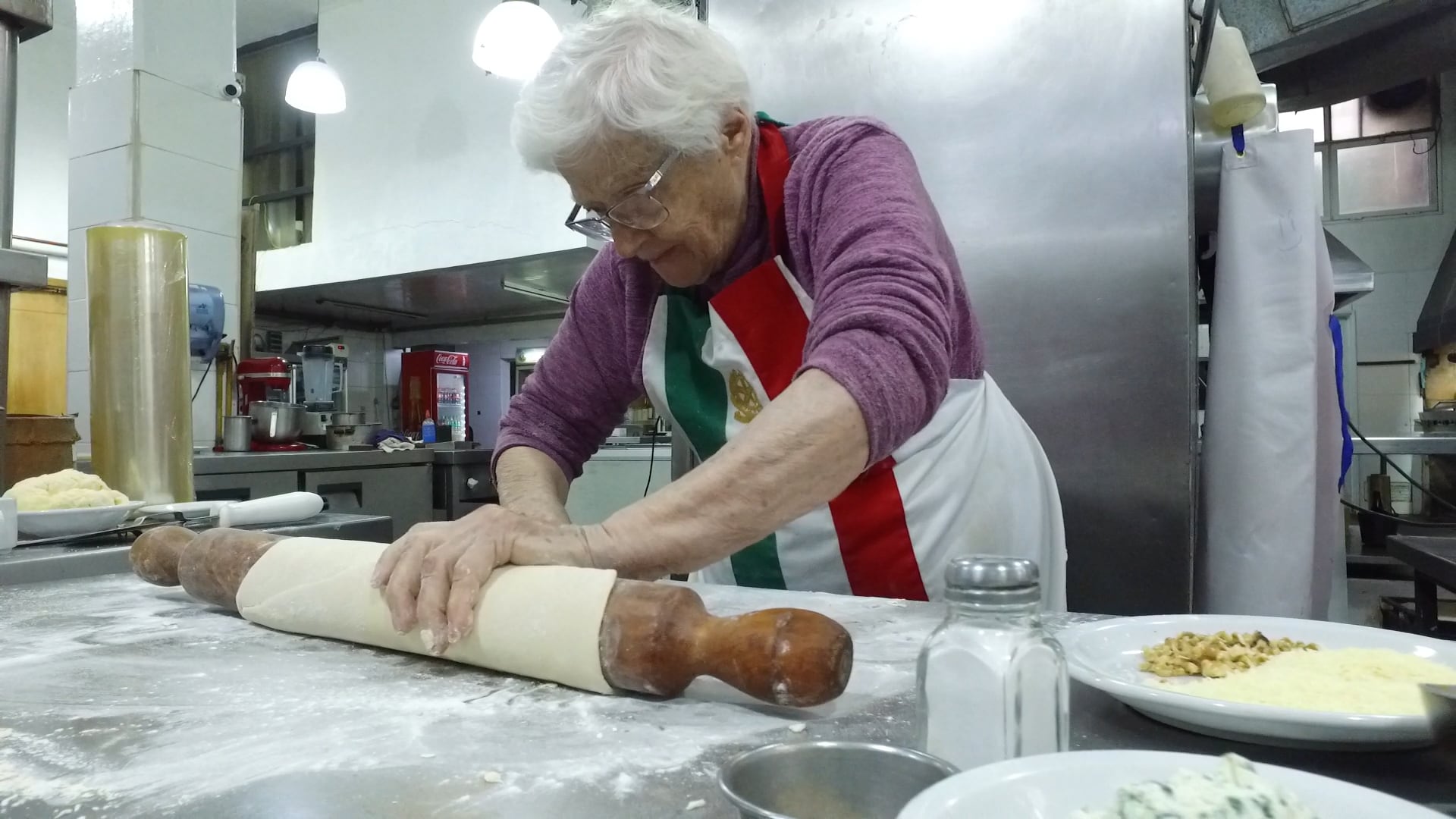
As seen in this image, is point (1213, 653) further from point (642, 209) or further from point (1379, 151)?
point (1379, 151)

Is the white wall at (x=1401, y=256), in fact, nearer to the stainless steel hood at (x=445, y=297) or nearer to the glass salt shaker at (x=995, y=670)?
the stainless steel hood at (x=445, y=297)

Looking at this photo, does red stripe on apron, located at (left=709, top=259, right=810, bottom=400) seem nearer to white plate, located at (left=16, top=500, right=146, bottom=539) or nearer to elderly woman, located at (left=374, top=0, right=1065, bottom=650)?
elderly woman, located at (left=374, top=0, right=1065, bottom=650)

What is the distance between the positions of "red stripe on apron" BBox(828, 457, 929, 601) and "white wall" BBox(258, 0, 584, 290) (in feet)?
11.9

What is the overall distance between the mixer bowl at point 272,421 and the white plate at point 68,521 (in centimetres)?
181

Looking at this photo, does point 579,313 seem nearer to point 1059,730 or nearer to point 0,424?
point 1059,730

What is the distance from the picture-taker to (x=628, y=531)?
925 mm

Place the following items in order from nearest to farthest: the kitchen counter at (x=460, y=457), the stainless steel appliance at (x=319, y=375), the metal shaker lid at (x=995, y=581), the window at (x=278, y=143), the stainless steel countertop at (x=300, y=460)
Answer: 1. the metal shaker lid at (x=995, y=581)
2. the stainless steel countertop at (x=300, y=460)
3. the kitchen counter at (x=460, y=457)
4. the stainless steel appliance at (x=319, y=375)
5. the window at (x=278, y=143)

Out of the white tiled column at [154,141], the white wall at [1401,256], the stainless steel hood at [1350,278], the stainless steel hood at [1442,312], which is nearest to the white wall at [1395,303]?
the white wall at [1401,256]

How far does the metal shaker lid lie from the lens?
19.3 inches

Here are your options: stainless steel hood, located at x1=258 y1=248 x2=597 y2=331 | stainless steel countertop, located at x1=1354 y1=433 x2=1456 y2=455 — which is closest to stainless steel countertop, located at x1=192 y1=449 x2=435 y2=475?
stainless steel hood, located at x1=258 y1=248 x2=597 y2=331

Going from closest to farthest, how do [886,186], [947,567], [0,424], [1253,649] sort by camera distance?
[947,567], [1253,649], [886,186], [0,424]

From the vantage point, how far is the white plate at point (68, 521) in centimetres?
148

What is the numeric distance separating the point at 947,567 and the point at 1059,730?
0.41 ft

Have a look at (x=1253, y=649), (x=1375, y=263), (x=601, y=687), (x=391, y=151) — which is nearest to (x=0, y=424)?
(x=601, y=687)
